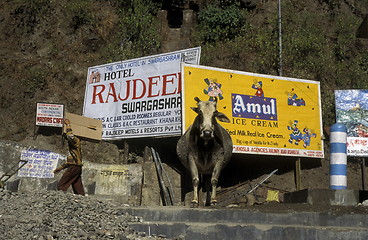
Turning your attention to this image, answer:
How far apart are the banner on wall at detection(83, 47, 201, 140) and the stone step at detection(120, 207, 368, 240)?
859 centimetres

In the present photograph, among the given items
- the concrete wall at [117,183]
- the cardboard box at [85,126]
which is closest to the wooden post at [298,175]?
the concrete wall at [117,183]

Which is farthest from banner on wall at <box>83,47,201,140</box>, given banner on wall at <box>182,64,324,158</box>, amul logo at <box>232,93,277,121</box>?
amul logo at <box>232,93,277,121</box>

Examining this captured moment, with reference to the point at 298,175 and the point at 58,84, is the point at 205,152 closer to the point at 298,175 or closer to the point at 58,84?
the point at 298,175

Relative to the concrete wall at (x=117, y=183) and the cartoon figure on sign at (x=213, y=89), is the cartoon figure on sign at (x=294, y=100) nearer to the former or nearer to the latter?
the cartoon figure on sign at (x=213, y=89)

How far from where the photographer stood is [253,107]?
62.4 feet

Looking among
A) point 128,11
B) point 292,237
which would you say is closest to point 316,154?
point 292,237

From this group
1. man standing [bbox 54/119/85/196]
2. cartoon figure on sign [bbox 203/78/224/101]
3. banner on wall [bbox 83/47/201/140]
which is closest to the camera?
man standing [bbox 54/119/85/196]

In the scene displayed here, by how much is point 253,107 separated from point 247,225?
10284 mm

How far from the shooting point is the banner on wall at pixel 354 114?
2012cm

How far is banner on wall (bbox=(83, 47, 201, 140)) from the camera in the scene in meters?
19.2

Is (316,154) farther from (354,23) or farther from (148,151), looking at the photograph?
(354,23)

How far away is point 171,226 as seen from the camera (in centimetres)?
948

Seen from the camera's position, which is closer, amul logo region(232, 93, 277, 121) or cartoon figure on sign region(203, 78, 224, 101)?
cartoon figure on sign region(203, 78, 224, 101)

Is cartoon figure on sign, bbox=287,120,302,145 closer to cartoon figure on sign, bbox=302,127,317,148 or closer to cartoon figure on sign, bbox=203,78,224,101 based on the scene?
cartoon figure on sign, bbox=302,127,317,148
